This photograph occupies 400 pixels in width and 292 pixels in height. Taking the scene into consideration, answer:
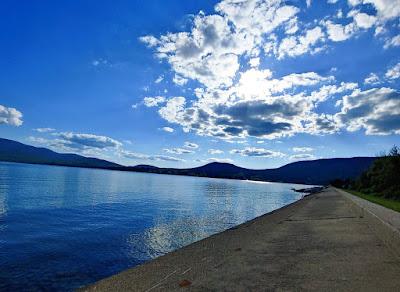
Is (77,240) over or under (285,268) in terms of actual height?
under

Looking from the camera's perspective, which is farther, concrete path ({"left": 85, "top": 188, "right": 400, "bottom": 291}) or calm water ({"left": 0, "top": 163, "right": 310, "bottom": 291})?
calm water ({"left": 0, "top": 163, "right": 310, "bottom": 291})

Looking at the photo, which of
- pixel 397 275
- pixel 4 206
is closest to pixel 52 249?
pixel 397 275

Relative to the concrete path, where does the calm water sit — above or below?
below

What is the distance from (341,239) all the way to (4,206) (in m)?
32.1

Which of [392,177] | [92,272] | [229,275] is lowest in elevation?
[92,272]

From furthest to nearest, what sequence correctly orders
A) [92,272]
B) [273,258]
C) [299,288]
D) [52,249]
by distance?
[52,249] < [92,272] < [273,258] < [299,288]

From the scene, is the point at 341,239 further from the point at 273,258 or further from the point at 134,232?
the point at 134,232

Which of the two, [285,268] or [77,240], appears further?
[77,240]

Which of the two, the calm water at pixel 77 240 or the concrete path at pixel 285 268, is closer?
the concrete path at pixel 285 268

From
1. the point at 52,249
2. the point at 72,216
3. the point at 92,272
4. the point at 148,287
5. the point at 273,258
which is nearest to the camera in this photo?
the point at 148,287

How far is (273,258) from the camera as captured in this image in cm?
1238

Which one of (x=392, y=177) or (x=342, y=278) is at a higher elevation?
(x=392, y=177)

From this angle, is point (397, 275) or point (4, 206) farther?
point (4, 206)

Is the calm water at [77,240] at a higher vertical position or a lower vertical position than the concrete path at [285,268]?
lower
